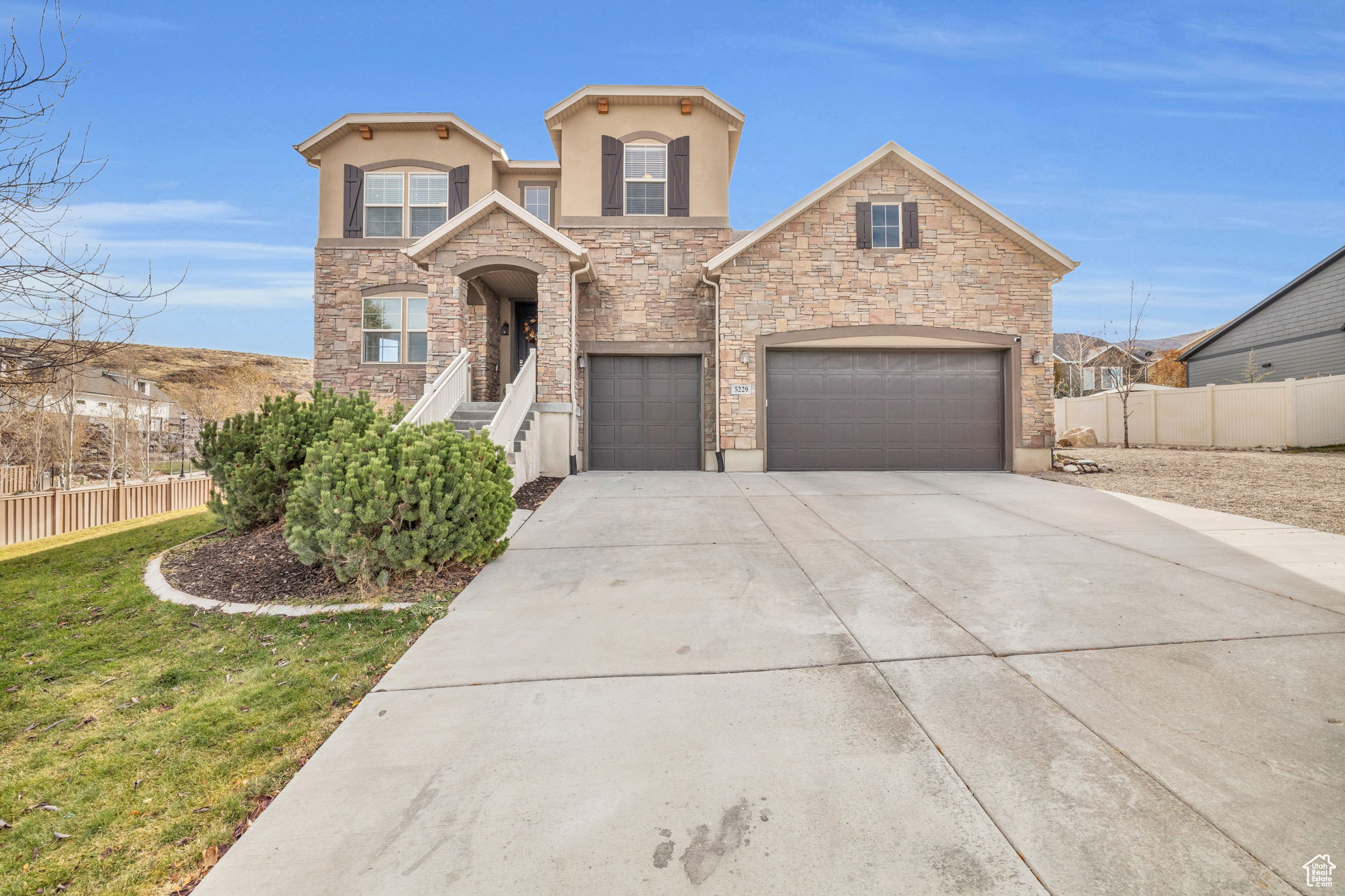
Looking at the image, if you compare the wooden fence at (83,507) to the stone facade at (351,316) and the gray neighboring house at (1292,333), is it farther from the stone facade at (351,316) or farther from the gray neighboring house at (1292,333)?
the gray neighboring house at (1292,333)

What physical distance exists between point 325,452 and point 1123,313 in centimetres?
2618

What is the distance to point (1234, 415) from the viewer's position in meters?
16.3

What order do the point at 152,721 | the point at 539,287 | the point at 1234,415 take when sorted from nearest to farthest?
the point at 152,721
the point at 539,287
the point at 1234,415

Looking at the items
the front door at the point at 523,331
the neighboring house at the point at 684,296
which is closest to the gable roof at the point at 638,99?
the neighboring house at the point at 684,296

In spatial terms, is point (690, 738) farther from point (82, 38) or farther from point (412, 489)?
point (82, 38)

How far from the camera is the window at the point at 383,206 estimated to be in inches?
518

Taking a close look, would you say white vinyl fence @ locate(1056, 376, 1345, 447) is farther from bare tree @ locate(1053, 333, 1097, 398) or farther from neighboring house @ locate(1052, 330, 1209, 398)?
bare tree @ locate(1053, 333, 1097, 398)

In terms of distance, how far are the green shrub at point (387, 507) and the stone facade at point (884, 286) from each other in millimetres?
7149

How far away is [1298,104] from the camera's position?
26.7m

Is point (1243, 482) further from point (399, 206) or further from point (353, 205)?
point (353, 205)

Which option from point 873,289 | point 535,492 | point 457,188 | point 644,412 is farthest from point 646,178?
point 535,492

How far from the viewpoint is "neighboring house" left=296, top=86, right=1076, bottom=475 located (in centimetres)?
1115

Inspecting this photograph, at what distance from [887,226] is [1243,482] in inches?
304

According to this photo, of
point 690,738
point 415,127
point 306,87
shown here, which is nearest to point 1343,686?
point 690,738
